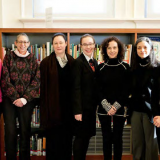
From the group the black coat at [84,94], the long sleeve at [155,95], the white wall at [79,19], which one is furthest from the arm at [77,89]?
the white wall at [79,19]

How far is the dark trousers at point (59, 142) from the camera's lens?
2287 millimetres

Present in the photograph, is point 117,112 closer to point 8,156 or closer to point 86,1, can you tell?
point 8,156

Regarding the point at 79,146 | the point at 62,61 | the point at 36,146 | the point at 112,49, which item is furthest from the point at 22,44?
the point at 36,146

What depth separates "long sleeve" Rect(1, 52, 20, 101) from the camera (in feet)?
6.91

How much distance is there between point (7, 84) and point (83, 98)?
0.75 m

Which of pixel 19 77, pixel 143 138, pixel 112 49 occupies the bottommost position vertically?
pixel 143 138

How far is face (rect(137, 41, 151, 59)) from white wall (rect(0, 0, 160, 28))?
3.44 ft

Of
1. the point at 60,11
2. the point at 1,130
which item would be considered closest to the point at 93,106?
the point at 1,130

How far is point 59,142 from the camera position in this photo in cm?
232

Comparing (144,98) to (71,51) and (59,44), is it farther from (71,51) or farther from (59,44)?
(71,51)

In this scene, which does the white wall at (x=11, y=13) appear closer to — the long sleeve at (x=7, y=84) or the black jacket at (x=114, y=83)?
the long sleeve at (x=7, y=84)

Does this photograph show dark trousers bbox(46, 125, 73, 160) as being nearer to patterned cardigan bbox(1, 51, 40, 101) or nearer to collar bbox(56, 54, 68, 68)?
patterned cardigan bbox(1, 51, 40, 101)

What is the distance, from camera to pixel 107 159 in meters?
2.07

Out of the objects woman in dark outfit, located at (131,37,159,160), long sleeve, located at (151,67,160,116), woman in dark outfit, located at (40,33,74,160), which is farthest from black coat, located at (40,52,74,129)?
long sleeve, located at (151,67,160,116)
